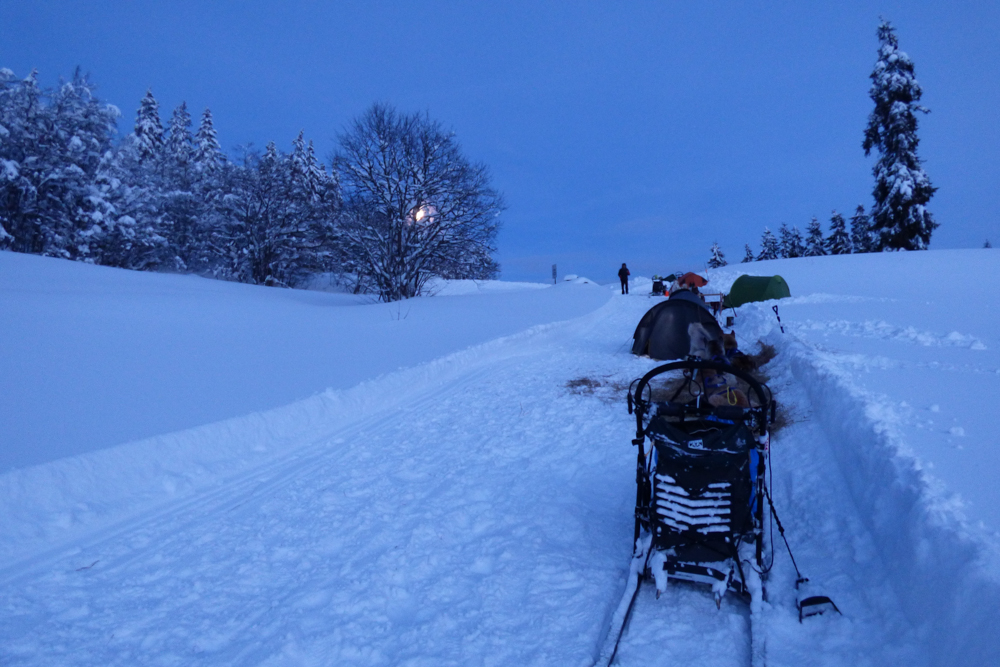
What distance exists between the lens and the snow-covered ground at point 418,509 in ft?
9.76

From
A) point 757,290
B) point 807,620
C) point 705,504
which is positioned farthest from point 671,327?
point 757,290

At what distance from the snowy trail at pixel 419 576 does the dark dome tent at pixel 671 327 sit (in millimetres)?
5267

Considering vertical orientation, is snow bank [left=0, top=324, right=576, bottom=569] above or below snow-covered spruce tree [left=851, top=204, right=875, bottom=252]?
below

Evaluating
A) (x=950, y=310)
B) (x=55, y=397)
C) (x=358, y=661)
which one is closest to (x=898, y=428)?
(x=358, y=661)

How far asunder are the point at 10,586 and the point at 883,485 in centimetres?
616

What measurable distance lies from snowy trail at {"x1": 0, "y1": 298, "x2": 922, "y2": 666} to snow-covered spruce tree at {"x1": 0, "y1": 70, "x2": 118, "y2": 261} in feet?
88.4

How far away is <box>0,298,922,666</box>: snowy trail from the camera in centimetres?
296

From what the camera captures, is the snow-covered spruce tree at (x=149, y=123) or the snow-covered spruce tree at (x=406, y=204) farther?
the snow-covered spruce tree at (x=149, y=123)

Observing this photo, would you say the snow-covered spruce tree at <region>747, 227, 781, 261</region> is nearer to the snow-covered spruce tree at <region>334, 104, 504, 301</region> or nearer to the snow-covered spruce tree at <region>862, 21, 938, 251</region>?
the snow-covered spruce tree at <region>862, 21, 938, 251</region>

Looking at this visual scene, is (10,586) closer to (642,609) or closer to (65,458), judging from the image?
(65,458)

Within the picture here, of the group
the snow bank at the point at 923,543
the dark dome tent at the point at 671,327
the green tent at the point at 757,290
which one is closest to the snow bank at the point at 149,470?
the snow bank at the point at 923,543

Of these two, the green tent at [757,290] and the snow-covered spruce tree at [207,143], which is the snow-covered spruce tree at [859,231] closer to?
the green tent at [757,290]

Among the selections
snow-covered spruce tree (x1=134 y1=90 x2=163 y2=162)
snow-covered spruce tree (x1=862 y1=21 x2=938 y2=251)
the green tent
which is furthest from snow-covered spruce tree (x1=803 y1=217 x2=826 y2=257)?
snow-covered spruce tree (x1=134 y1=90 x2=163 y2=162)

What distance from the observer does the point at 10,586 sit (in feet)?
11.3
